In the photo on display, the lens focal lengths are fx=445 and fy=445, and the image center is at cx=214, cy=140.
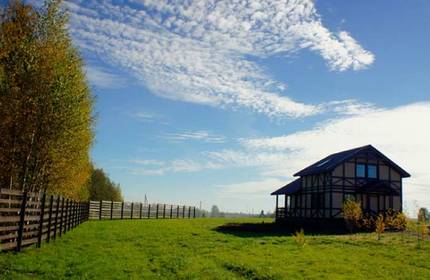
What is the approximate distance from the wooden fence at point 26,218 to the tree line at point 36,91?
8.14ft

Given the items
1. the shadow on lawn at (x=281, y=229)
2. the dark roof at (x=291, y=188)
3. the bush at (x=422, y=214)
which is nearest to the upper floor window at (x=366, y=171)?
the shadow on lawn at (x=281, y=229)

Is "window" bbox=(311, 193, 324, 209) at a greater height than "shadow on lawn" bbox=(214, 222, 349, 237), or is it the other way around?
"window" bbox=(311, 193, 324, 209)

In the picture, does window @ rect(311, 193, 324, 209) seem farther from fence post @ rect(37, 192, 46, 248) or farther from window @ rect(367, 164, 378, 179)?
fence post @ rect(37, 192, 46, 248)

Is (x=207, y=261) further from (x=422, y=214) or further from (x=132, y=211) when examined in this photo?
(x=132, y=211)

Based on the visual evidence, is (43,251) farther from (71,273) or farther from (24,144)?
(24,144)

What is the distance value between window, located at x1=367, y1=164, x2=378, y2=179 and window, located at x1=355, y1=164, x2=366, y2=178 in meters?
0.40

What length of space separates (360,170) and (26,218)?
108 feet

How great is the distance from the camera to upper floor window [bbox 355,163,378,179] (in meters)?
41.1

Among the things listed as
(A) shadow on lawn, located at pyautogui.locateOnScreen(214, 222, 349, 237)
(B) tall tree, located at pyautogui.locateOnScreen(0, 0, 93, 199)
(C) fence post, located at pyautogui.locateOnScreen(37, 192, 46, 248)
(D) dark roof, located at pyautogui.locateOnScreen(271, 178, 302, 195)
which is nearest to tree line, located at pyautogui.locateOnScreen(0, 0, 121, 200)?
(B) tall tree, located at pyautogui.locateOnScreen(0, 0, 93, 199)

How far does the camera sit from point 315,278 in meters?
13.0

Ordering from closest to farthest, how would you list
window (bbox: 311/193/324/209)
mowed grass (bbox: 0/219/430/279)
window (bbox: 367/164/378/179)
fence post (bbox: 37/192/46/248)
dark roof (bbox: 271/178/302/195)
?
mowed grass (bbox: 0/219/430/279) → fence post (bbox: 37/192/46/248) → window (bbox: 367/164/378/179) → window (bbox: 311/193/324/209) → dark roof (bbox: 271/178/302/195)

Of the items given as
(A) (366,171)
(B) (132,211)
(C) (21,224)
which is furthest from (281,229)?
(C) (21,224)

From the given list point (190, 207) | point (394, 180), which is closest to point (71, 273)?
point (394, 180)

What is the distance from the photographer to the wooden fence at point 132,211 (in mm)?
46031
